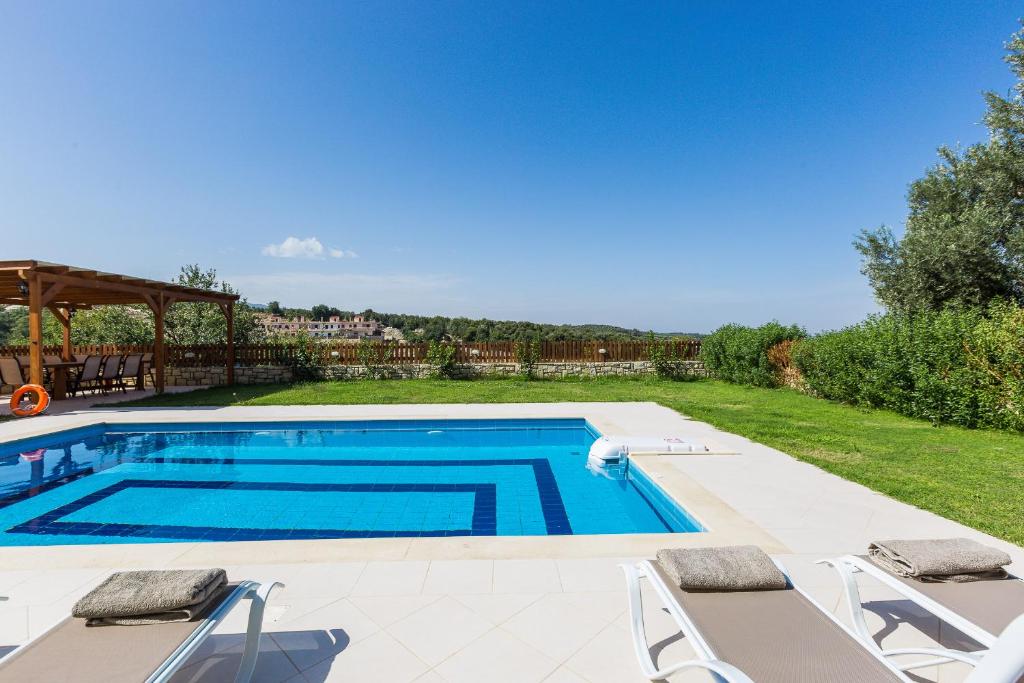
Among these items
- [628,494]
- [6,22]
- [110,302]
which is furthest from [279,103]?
[628,494]

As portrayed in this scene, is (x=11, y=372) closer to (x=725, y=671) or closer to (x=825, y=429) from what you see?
(x=725, y=671)

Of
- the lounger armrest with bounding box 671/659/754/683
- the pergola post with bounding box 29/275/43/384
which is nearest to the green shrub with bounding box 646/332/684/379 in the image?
the lounger armrest with bounding box 671/659/754/683

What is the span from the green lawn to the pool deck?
2.22 feet

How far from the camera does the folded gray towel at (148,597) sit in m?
1.81

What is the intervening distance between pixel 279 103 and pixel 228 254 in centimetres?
984

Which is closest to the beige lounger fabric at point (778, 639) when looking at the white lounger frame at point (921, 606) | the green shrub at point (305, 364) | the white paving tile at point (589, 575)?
the white lounger frame at point (921, 606)

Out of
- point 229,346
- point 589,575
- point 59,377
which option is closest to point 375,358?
point 229,346

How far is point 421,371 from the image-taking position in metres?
15.4

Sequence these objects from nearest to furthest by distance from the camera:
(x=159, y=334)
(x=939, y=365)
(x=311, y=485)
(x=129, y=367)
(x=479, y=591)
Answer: (x=479, y=591) → (x=311, y=485) → (x=939, y=365) → (x=159, y=334) → (x=129, y=367)

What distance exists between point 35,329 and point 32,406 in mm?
1530

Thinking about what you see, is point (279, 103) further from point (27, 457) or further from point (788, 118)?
point (788, 118)

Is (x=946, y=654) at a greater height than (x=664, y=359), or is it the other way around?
(x=664, y=359)

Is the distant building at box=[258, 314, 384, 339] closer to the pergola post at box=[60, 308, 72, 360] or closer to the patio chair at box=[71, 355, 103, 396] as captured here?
the pergola post at box=[60, 308, 72, 360]

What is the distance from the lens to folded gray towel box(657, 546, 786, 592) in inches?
83.4
